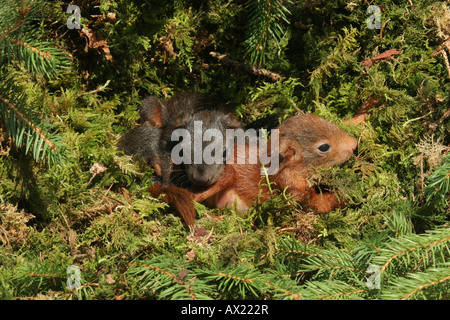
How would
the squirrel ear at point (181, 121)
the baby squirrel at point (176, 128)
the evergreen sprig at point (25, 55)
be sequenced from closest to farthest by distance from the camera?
the evergreen sprig at point (25, 55) → the baby squirrel at point (176, 128) → the squirrel ear at point (181, 121)

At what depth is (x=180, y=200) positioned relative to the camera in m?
3.35

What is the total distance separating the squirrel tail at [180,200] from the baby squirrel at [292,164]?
299 millimetres

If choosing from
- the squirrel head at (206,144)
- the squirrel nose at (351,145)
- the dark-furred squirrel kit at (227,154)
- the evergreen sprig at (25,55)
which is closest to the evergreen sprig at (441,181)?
the dark-furred squirrel kit at (227,154)

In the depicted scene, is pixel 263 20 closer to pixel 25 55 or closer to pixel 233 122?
pixel 25 55

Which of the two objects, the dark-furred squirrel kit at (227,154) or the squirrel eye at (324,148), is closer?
the dark-furred squirrel kit at (227,154)

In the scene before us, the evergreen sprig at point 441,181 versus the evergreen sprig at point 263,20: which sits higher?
the evergreen sprig at point 263,20

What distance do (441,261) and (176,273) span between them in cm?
136

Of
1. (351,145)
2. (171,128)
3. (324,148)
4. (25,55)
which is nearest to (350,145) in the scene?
(351,145)

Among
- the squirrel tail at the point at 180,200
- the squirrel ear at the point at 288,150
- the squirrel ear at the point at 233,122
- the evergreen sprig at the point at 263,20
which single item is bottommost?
the squirrel tail at the point at 180,200

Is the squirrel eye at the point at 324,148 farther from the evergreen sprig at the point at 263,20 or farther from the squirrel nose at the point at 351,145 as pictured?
the evergreen sprig at the point at 263,20

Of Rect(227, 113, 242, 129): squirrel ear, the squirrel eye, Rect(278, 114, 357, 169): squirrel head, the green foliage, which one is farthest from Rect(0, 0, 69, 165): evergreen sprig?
the squirrel eye

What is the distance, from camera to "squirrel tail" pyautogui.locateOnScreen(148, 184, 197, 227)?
329 centimetres

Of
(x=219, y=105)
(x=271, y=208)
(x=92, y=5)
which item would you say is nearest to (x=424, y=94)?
(x=271, y=208)

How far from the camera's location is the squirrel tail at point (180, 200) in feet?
10.8
